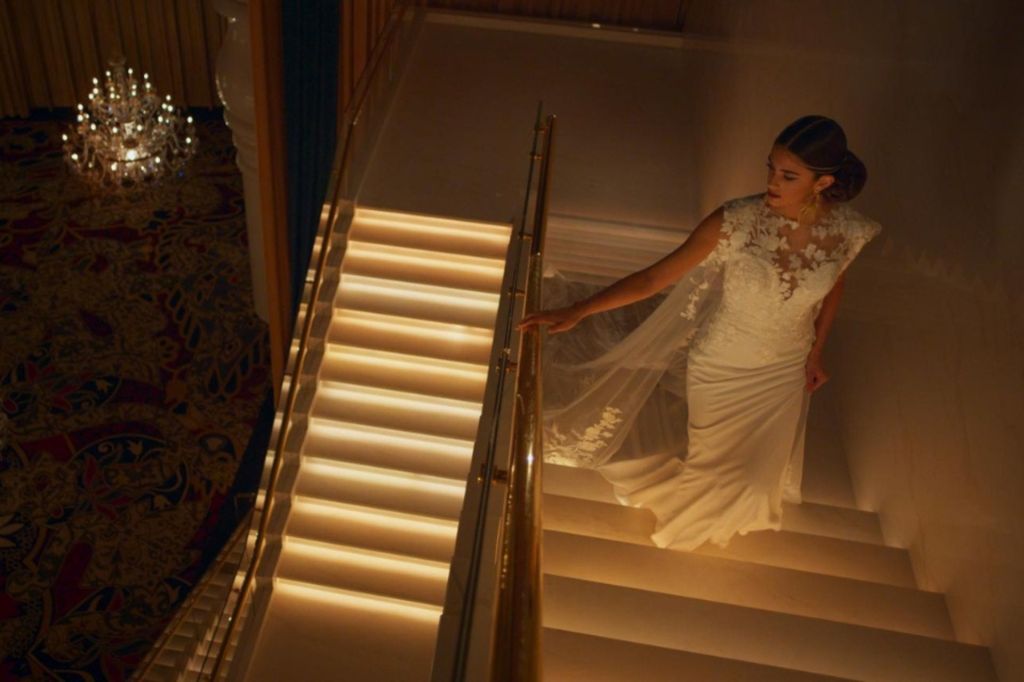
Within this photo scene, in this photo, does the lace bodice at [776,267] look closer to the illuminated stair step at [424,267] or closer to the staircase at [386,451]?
the staircase at [386,451]

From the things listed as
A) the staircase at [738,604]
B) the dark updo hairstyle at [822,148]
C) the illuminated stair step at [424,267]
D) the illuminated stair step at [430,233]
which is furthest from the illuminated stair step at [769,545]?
the illuminated stair step at [430,233]

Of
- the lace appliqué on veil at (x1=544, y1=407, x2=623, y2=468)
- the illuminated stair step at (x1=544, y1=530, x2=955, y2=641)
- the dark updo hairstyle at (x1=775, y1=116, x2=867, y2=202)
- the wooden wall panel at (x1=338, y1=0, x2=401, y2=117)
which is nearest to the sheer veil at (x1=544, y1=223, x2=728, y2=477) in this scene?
the lace appliqué on veil at (x1=544, y1=407, x2=623, y2=468)

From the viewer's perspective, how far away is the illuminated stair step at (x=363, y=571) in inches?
220

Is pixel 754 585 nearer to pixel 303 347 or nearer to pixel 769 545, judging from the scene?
pixel 769 545

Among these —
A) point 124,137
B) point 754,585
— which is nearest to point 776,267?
point 754,585

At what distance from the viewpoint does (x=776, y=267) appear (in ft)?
11.3

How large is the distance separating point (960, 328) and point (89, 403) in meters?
7.21

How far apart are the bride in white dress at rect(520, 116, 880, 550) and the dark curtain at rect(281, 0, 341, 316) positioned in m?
3.63

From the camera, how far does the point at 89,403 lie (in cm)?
816

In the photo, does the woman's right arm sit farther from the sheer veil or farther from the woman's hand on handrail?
the sheer veil

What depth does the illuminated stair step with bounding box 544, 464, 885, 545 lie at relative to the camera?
13.0ft

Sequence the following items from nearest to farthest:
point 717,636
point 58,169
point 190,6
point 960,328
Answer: point 717,636
point 960,328
point 58,169
point 190,6

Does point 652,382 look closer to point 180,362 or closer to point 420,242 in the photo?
point 420,242

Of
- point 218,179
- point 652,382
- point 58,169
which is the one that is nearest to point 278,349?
point 652,382
